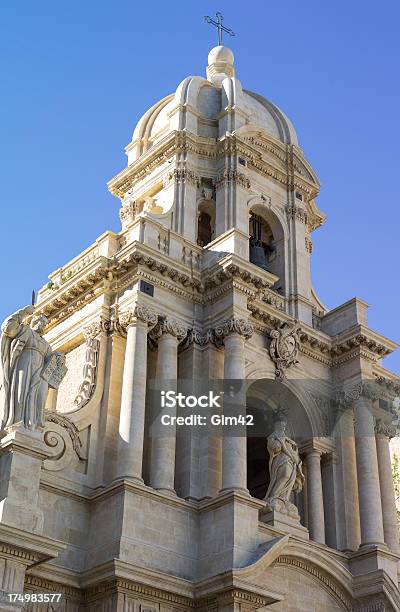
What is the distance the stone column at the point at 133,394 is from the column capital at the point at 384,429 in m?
7.69

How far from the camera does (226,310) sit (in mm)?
25266

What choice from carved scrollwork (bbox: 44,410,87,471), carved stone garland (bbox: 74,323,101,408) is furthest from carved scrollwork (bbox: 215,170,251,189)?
carved scrollwork (bbox: 44,410,87,471)

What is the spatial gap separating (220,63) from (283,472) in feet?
57.1

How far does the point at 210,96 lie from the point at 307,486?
13921 millimetres

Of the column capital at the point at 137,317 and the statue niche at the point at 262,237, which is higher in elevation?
the statue niche at the point at 262,237

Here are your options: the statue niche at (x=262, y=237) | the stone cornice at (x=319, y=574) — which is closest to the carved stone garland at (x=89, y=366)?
the stone cornice at (x=319, y=574)

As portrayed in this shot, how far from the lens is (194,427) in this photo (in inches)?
954

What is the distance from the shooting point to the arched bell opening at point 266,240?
98.7ft

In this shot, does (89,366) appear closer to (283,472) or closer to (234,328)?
(234,328)

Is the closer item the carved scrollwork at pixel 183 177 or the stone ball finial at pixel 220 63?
the carved scrollwork at pixel 183 177

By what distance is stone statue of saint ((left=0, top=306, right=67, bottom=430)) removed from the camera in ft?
69.1

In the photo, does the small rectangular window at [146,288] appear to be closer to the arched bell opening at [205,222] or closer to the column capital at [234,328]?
the column capital at [234,328]

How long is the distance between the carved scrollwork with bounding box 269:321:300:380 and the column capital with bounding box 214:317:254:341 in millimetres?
1838

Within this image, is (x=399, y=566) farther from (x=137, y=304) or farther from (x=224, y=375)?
(x=137, y=304)
